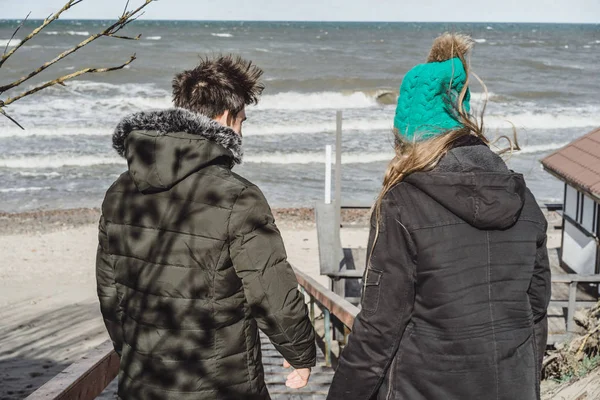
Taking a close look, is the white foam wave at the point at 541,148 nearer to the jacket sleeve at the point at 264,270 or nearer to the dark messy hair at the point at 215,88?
the dark messy hair at the point at 215,88

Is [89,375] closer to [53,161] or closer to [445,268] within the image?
[445,268]

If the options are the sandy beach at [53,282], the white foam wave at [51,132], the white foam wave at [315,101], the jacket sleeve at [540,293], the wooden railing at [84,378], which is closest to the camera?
the jacket sleeve at [540,293]

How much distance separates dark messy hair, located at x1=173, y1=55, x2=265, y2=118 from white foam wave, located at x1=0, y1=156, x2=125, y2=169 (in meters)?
17.9

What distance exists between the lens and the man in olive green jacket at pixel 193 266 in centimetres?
205

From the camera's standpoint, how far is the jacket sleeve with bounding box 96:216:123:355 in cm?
→ 229

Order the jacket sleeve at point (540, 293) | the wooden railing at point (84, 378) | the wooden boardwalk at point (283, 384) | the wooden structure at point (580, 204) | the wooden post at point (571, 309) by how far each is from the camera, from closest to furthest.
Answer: the jacket sleeve at point (540, 293) < the wooden railing at point (84, 378) < the wooden boardwalk at point (283, 384) < the wooden post at point (571, 309) < the wooden structure at point (580, 204)

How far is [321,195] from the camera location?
16.9 meters

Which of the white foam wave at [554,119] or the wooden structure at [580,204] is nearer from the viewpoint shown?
the wooden structure at [580,204]

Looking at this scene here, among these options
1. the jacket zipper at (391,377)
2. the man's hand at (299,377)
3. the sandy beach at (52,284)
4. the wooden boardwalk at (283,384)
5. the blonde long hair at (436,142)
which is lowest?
the sandy beach at (52,284)

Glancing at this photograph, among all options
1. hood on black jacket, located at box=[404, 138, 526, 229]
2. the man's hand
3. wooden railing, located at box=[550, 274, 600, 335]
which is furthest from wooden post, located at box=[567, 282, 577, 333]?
hood on black jacket, located at box=[404, 138, 526, 229]

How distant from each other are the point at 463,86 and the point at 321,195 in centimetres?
1497

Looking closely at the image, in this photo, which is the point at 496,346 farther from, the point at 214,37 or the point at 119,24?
the point at 214,37

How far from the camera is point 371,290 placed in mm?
1854

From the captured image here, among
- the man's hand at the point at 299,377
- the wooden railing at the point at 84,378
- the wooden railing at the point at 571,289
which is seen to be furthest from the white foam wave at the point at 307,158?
the man's hand at the point at 299,377
